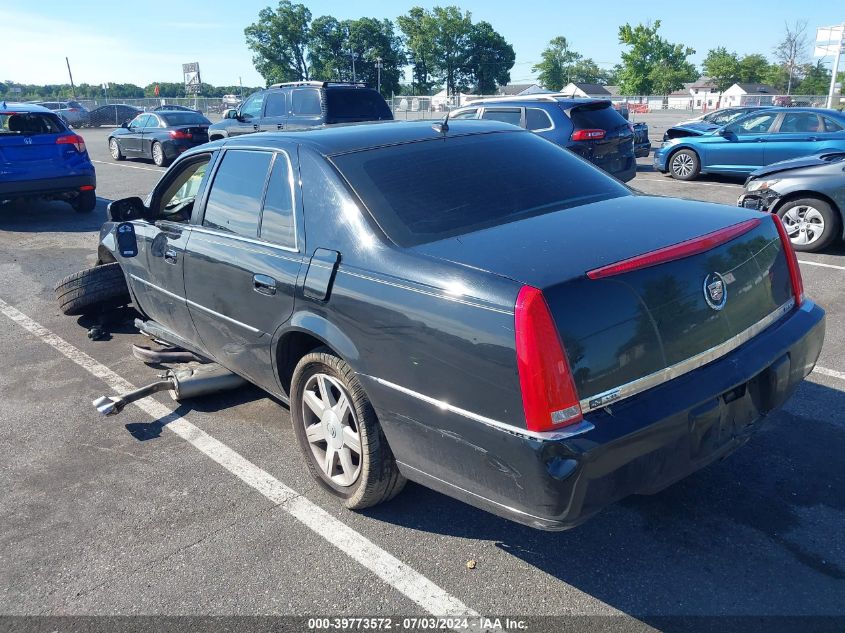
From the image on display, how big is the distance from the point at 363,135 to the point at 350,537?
79.1 inches

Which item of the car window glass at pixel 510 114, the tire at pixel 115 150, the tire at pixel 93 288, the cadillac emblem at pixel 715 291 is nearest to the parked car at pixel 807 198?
the car window glass at pixel 510 114

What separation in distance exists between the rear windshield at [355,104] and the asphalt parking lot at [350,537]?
9602mm

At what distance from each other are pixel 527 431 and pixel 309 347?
4.90ft

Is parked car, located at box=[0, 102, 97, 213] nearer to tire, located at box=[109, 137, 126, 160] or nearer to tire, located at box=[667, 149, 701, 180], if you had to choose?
tire, located at box=[109, 137, 126, 160]

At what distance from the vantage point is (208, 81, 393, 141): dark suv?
505 inches

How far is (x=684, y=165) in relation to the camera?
539 inches

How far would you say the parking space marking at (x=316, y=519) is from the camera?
8.82 feet

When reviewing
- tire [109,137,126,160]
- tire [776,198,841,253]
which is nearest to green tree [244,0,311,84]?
tire [109,137,126,160]

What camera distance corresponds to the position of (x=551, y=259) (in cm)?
248

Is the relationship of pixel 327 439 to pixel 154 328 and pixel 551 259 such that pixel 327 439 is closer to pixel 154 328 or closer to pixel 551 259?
pixel 551 259

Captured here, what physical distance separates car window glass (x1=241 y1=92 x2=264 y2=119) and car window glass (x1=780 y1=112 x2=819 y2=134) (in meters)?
10.2

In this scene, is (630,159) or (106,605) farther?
(630,159)

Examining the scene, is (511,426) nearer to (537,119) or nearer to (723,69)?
(537,119)

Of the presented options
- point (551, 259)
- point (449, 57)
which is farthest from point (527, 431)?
point (449, 57)
